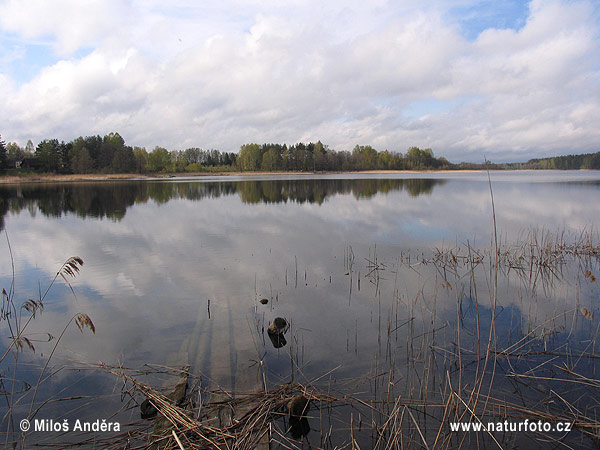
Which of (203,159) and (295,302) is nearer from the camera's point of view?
(295,302)

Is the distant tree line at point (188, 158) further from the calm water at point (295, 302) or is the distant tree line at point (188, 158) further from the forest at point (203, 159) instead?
the calm water at point (295, 302)

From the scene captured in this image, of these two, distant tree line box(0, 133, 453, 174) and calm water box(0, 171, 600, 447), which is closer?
calm water box(0, 171, 600, 447)

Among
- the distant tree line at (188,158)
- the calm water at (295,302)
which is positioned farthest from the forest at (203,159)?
the calm water at (295,302)

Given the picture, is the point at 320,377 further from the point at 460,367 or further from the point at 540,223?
the point at 540,223

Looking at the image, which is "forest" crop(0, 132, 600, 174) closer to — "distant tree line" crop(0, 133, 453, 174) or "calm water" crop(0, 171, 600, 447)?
"distant tree line" crop(0, 133, 453, 174)

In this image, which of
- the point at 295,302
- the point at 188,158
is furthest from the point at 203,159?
the point at 295,302

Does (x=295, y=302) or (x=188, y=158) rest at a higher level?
(x=188, y=158)

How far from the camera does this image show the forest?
7738 centimetres

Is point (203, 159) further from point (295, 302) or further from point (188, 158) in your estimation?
point (295, 302)

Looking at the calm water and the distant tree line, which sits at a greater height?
the distant tree line

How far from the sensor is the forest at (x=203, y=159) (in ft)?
254

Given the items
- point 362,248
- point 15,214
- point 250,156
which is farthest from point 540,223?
point 250,156

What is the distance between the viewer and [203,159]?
431 feet

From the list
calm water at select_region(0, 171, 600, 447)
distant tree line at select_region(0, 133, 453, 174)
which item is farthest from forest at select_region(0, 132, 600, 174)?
calm water at select_region(0, 171, 600, 447)
